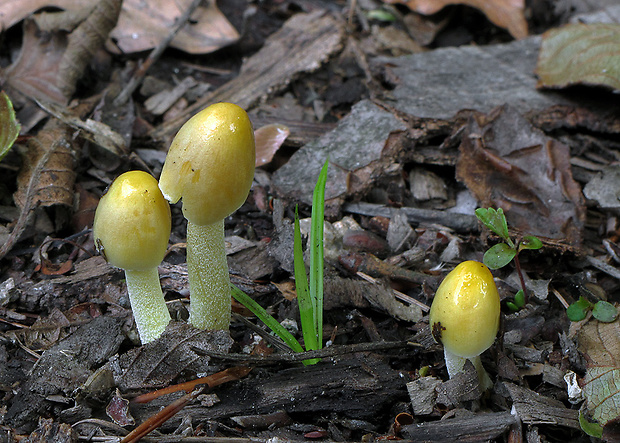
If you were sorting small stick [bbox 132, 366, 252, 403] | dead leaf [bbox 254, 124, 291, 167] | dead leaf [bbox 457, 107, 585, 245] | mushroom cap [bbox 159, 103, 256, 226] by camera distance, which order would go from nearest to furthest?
1. mushroom cap [bbox 159, 103, 256, 226]
2. small stick [bbox 132, 366, 252, 403]
3. dead leaf [bbox 457, 107, 585, 245]
4. dead leaf [bbox 254, 124, 291, 167]

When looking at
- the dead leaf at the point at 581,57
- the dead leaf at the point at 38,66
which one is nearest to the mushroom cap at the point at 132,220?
the dead leaf at the point at 38,66

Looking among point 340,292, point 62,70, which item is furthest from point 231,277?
point 62,70

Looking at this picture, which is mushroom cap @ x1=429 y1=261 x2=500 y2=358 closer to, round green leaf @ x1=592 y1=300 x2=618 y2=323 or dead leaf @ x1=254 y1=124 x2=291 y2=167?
round green leaf @ x1=592 y1=300 x2=618 y2=323

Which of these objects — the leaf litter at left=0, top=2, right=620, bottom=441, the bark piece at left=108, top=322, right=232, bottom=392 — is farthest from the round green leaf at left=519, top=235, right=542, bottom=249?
the bark piece at left=108, top=322, right=232, bottom=392

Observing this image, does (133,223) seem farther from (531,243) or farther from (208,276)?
(531,243)

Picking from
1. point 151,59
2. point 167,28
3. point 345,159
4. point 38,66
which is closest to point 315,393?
point 345,159

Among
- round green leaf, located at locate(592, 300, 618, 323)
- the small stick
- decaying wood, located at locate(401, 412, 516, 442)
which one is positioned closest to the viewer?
decaying wood, located at locate(401, 412, 516, 442)
